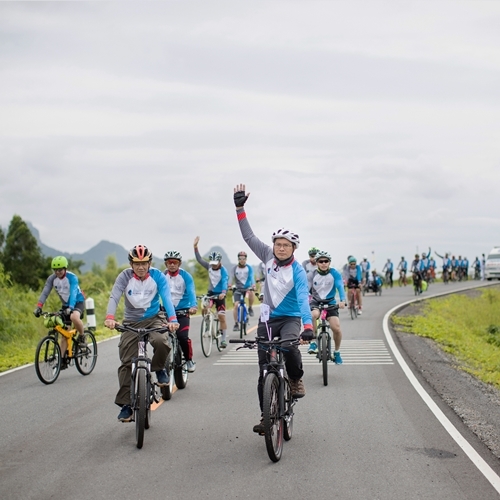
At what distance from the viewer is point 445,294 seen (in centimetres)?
4259

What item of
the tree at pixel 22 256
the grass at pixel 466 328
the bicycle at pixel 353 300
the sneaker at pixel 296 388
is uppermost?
the tree at pixel 22 256

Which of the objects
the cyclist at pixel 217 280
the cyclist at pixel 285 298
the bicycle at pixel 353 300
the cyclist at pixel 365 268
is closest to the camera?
the cyclist at pixel 285 298

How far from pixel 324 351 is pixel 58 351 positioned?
4417 millimetres

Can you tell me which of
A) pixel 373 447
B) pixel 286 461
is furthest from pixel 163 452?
pixel 373 447

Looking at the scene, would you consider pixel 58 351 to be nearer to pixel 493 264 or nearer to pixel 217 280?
pixel 217 280

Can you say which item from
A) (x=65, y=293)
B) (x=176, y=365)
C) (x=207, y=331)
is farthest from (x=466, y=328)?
(x=176, y=365)

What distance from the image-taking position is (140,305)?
344 inches

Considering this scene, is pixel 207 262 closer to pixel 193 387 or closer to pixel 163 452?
pixel 193 387

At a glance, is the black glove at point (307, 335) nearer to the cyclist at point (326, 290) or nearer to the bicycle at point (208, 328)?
the cyclist at point (326, 290)

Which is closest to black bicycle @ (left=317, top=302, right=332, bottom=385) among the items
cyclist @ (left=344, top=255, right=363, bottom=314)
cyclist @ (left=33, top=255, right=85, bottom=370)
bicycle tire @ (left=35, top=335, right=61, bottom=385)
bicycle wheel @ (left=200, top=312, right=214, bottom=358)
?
bicycle wheel @ (left=200, top=312, right=214, bottom=358)

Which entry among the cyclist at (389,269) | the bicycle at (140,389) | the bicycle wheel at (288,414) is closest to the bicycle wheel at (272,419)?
the bicycle wheel at (288,414)

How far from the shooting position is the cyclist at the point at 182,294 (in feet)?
37.3

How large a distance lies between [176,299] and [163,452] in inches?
184

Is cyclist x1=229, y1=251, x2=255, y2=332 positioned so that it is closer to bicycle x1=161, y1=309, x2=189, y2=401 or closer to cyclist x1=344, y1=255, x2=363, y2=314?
cyclist x1=344, y1=255, x2=363, y2=314
